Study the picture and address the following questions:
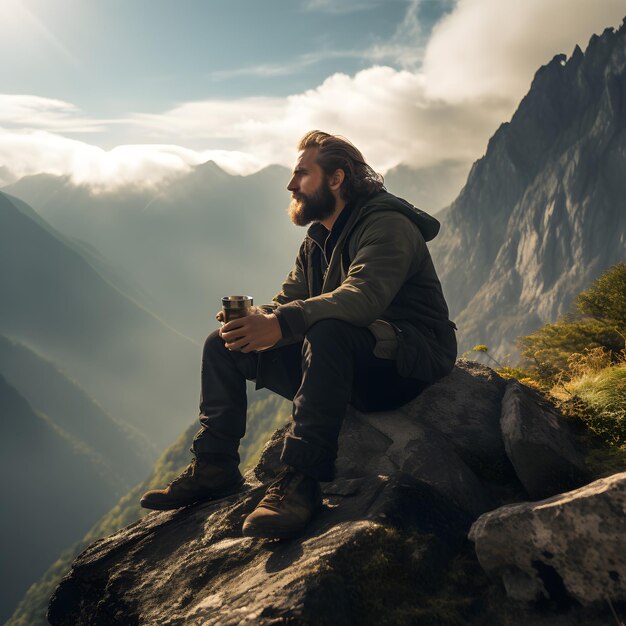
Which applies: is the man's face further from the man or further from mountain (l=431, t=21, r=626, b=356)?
mountain (l=431, t=21, r=626, b=356)

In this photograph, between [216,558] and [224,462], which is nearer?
[216,558]

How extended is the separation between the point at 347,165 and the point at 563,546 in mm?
4068

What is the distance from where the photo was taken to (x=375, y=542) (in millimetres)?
3764

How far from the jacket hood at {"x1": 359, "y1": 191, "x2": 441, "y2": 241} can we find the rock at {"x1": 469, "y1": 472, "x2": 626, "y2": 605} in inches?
105

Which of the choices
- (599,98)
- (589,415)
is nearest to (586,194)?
(599,98)

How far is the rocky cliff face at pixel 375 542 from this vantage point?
3381mm

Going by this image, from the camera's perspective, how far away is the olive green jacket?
4.34 meters

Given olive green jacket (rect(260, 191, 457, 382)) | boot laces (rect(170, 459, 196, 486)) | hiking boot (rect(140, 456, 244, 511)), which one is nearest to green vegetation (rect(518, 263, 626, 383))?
olive green jacket (rect(260, 191, 457, 382))

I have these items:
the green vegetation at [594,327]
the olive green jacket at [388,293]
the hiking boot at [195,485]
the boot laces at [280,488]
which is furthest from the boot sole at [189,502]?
the green vegetation at [594,327]

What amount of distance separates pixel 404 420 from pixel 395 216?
2.27m

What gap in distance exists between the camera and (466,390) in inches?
245

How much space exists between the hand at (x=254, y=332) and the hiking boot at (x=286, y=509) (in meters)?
1.10

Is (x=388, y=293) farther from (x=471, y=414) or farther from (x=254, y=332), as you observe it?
(x=471, y=414)

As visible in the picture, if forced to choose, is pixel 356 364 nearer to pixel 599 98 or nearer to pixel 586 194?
pixel 586 194
